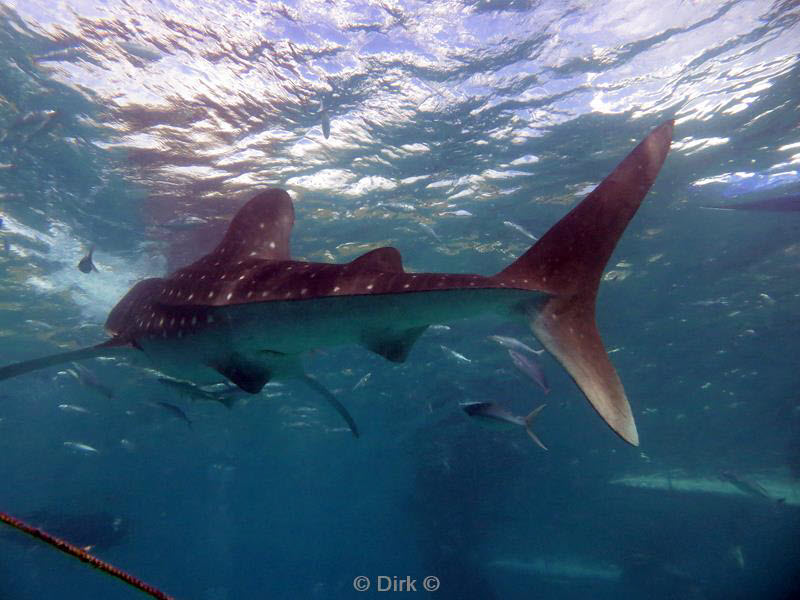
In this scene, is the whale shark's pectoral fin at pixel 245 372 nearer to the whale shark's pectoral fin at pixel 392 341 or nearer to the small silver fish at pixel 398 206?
the whale shark's pectoral fin at pixel 392 341

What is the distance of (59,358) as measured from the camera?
16.5 feet

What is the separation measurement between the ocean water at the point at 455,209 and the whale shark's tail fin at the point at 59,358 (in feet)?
11.7

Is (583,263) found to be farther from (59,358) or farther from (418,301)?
(59,358)

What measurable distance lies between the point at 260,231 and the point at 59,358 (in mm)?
2618

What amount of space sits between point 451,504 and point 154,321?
100.0 feet

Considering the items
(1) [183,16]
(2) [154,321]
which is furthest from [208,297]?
(1) [183,16]

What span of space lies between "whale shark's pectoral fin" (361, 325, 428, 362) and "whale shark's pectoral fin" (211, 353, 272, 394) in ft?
4.13

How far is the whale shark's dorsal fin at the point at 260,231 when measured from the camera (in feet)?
17.1

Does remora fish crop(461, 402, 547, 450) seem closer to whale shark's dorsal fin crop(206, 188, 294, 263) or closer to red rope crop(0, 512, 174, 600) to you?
whale shark's dorsal fin crop(206, 188, 294, 263)

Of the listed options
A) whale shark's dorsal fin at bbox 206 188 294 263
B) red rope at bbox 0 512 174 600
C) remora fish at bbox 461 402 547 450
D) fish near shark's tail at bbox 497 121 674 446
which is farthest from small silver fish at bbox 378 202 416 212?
red rope at bbox 0 512 174 600

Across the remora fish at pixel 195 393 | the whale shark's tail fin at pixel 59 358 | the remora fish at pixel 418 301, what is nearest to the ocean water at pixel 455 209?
the remora fish at pixel 418 301

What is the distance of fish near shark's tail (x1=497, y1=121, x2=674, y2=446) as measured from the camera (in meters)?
3.20

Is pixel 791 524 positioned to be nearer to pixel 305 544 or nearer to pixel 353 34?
pixel 353 34

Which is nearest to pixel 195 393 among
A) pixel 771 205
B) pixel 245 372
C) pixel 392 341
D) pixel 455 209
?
pixel 245 372
